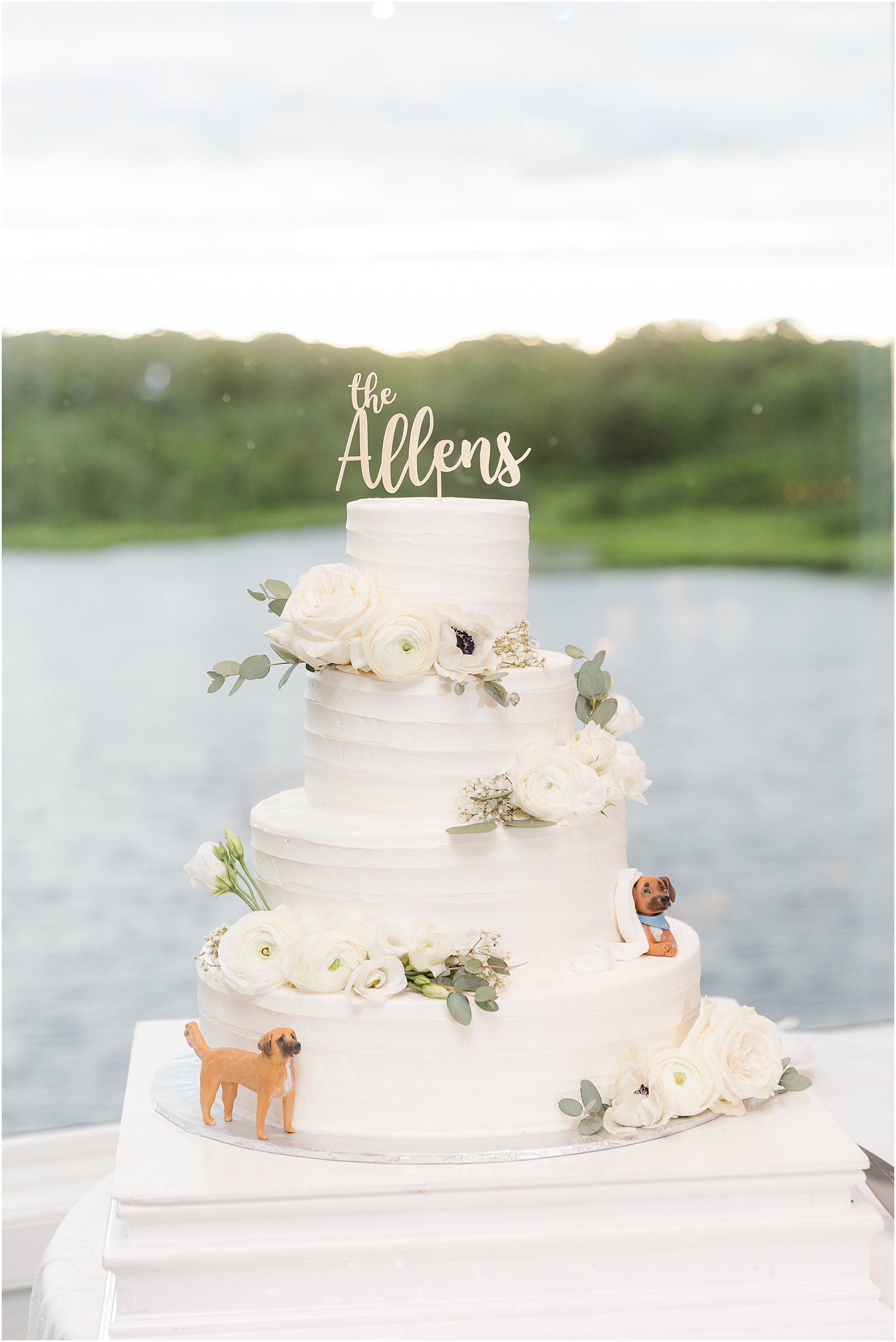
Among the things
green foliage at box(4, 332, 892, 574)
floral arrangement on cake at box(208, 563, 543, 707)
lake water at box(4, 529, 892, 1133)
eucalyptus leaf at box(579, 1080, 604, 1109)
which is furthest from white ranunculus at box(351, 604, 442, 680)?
lake water at box(4, 529, 892, 1133)

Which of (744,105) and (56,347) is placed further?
(744,105)

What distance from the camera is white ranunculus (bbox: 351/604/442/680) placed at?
1.85 metres

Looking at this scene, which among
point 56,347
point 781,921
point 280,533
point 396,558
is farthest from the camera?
point 781,921

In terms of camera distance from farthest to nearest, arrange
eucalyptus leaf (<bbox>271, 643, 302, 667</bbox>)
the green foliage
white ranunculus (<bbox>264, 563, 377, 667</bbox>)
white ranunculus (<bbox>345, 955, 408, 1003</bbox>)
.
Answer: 1. the green foliage
2. eucalyptus leaf (<bbox>271, 643, 302, 667</bbox>)
3. white ranunculus (<bbox>264, 563, 377, 667</bbox>)
4. white ranunculus (<bbox>345, 955, 408, 1003</bbox>)

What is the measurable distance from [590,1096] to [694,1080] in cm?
17

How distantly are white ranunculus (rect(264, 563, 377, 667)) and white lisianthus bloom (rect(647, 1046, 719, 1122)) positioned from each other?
78cm

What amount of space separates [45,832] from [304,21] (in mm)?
2911

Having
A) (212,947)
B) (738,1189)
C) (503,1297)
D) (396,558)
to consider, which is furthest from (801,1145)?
(396,558)

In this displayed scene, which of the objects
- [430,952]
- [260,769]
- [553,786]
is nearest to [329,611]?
[553,786]

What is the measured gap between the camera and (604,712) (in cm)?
208

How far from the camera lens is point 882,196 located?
15.8 feet

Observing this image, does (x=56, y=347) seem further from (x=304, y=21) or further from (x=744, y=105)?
(x=744, y=105)

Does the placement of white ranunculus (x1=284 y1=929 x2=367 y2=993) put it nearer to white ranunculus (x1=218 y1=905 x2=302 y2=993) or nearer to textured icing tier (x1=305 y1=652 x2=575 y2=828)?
white ranunculus (x1=218 y1=905 x2=302 y2=993)

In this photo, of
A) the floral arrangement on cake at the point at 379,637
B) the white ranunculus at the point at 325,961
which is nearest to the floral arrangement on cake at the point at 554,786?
the floral arrangement on cake at the point at 379,637
